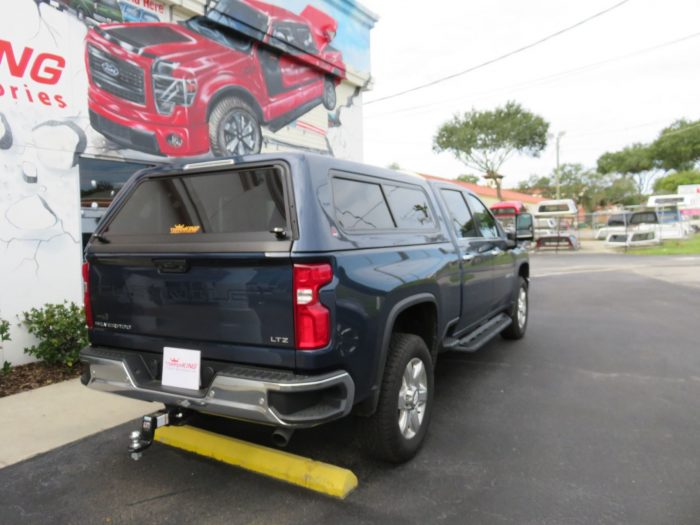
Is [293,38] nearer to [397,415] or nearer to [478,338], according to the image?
[478,338]

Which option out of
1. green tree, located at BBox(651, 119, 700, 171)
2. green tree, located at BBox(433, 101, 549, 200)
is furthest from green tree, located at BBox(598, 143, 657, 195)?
green tree, located at BBox(433, 101, 549, 200)

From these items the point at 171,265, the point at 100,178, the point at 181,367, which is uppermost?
the point at 100,178

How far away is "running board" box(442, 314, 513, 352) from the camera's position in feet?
13.7

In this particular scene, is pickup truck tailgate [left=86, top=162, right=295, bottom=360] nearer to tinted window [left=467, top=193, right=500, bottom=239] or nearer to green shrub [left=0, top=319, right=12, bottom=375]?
green shrub [left=0, top=319, right=12, bottom=375]

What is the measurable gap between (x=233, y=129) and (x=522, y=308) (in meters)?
5.23

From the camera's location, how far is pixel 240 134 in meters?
8.45

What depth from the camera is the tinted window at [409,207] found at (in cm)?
373

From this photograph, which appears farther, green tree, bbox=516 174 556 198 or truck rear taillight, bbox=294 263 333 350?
green tree, bbox=516 174 556 198

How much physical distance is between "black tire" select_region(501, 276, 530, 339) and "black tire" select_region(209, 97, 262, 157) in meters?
4.43

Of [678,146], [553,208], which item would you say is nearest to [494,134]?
[553,208]

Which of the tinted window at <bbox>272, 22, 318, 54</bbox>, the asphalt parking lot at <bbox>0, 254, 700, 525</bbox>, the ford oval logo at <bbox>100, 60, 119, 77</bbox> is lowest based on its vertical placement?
the asphalt parking lot at <bbox>0, 254, 700, 525</bbox>

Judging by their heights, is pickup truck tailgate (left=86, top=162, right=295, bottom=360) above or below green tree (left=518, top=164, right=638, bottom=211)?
below

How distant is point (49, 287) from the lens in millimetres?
5574

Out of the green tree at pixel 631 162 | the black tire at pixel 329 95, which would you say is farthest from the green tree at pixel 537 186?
the black tire at pixel 329 95
